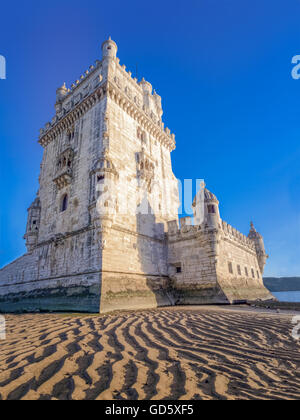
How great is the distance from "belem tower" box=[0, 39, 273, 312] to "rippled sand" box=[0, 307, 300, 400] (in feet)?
24.8

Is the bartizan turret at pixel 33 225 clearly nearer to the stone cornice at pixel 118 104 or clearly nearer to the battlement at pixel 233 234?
the stone cornice at pixel 118 104

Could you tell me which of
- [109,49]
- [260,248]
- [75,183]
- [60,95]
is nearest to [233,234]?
[260,248]

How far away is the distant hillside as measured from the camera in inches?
4399

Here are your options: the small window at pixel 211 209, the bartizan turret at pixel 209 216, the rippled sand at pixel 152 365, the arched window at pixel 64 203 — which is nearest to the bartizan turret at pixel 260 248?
the bartizan turret at pixel 209 216

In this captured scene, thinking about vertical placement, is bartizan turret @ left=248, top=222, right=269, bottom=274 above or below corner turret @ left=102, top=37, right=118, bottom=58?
below

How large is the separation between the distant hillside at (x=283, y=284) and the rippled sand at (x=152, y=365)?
124 m

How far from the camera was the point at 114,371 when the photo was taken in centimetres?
303

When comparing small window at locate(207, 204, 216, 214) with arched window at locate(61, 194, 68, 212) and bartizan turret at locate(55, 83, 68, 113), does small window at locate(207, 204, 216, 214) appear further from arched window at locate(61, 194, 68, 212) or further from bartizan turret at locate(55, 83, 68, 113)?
bartizan turret at locate(55, 83, 68, 113)

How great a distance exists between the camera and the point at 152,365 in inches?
129

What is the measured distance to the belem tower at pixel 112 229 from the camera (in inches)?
538

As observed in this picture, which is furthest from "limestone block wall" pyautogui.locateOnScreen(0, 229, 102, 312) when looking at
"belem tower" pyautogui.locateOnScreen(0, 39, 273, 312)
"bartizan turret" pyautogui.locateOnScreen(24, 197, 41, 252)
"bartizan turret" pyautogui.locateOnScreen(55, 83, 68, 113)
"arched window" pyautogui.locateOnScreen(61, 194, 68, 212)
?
"bartizan turret" pyautogui.locateOnScreen(55, 83, 68, 113)

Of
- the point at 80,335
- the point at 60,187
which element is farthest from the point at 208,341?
the point at 60,187

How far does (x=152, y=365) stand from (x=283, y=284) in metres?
140

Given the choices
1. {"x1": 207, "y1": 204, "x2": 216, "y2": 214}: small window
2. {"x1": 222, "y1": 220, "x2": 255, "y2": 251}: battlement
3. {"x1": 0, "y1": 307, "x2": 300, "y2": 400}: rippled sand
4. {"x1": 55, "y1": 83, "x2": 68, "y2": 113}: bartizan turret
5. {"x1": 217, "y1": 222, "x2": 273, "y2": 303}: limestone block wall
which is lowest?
{"x1": 0, "y1": 307, "x2": 300, "y2": 400}: rippled sand
